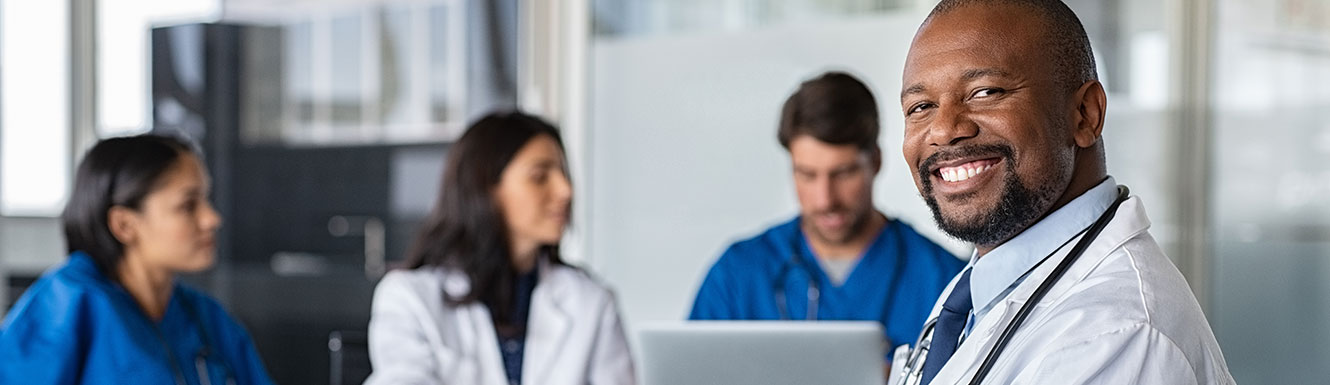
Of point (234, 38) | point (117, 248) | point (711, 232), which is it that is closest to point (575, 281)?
point (117, 248)

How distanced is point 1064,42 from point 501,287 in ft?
4.97

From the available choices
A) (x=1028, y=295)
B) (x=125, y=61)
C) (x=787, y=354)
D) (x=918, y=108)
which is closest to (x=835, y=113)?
(x=787, y=354)

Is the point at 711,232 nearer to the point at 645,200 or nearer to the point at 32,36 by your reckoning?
the point at 645,200

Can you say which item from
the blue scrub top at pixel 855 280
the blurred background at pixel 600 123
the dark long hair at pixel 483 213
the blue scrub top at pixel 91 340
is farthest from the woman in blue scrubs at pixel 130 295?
the blue scrub top at pixel 855 280

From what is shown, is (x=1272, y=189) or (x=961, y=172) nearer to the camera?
(x=961, y=172)

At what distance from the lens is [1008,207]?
1.31 metres

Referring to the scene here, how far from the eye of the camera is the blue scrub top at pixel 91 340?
8.11 ft

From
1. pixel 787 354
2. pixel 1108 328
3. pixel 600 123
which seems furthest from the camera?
pixel 600 123

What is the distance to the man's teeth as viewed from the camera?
1.30 metres

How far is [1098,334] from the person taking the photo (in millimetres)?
1123

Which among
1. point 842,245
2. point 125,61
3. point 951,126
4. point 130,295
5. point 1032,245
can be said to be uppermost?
point 125,61

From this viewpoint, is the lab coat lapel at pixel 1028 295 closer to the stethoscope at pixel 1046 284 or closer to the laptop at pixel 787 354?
the stethoscope at pixel 1046 284

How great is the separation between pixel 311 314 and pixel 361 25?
1028 mm

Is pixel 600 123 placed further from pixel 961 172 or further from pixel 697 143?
pixel 961 172
